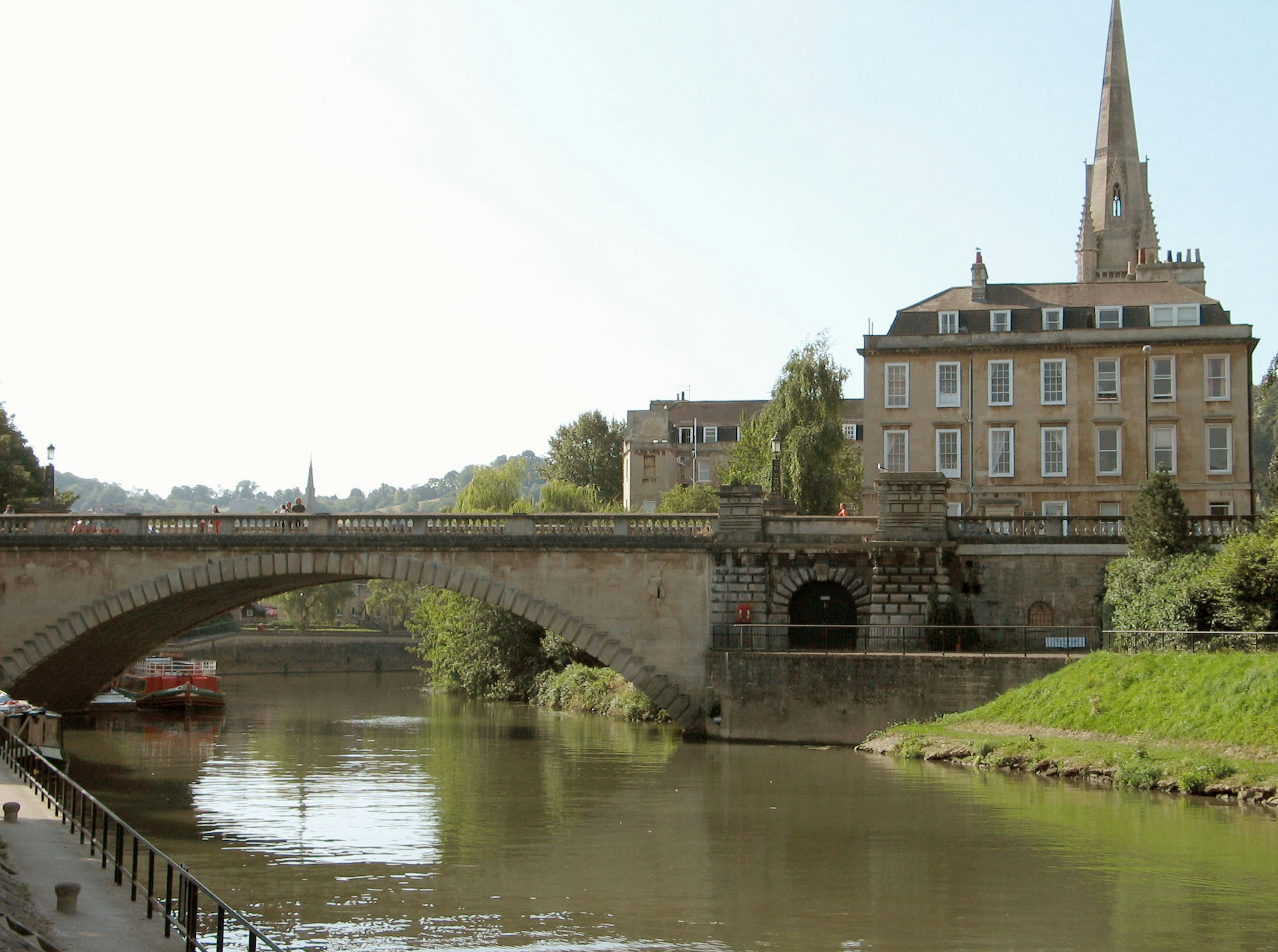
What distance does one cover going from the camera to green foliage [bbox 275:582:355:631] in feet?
365

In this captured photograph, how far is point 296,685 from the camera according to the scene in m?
79.4

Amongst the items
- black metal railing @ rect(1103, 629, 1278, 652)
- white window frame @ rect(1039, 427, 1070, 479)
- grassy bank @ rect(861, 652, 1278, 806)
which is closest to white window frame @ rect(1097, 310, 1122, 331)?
white window frame @ rect(1039, 427, 1070, 479)

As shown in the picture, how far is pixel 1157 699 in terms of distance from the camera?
107 feet

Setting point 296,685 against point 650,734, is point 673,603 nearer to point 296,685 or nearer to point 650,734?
point 650,734

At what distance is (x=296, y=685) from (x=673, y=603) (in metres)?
42.9

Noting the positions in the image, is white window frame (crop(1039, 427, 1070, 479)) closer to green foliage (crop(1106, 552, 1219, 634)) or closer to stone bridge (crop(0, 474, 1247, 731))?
stone bridge (crop(0, 474, 1247, 731))

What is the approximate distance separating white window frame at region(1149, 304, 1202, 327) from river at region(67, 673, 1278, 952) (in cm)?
2467

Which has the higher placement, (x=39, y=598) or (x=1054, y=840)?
(x=39, y=598)

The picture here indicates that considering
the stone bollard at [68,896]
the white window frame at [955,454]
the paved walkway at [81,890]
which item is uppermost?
the white window frame at [955,454]

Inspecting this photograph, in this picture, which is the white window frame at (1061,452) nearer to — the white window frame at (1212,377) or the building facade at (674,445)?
the white window frame at (1212,377)

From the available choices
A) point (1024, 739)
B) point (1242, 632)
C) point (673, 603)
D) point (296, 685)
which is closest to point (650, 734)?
point (673, 603)

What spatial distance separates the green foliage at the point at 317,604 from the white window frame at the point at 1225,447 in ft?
235

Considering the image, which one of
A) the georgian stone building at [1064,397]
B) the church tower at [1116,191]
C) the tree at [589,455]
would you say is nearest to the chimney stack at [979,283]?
the georgian stone building at [1064,397]

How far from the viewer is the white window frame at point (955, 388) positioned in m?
54.7
